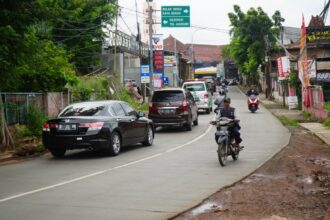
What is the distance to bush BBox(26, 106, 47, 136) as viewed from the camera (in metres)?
18.8

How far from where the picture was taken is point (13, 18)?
1438 cm

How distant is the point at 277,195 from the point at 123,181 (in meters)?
3.07

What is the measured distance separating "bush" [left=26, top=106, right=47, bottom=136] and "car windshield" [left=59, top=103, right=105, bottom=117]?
4368 mm

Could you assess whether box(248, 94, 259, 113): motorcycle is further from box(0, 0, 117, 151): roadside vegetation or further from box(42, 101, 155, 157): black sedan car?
box(42, 101, 155, 157): black sedan car

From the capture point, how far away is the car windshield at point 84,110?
14414 millimetres

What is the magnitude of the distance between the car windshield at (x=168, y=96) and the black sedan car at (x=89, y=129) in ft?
22.3

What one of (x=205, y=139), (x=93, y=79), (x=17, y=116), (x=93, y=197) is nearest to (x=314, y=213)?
(x=93, y=197)

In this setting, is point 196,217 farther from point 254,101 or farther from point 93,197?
point 254,101

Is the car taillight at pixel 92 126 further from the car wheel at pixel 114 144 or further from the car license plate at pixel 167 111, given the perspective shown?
the car license plate at pixel 167 111

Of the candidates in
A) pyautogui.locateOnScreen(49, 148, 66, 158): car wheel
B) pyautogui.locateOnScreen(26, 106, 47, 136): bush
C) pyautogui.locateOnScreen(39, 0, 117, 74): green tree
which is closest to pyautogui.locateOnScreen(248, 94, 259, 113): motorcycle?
pyautogui.locateOnScreen(39, 0, 117, 74): green tree

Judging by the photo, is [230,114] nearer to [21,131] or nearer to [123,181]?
[123,181]

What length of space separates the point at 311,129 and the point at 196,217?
15739 millimetres

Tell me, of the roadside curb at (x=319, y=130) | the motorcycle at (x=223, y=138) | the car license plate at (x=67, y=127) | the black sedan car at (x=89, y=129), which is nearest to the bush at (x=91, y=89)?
the black sedan car at (x=89, y=129)

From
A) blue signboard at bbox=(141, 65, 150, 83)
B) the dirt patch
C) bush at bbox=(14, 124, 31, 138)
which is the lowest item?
the dirt patch
